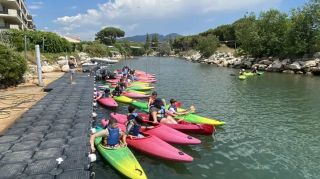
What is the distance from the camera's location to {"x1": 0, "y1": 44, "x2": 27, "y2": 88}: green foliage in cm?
2517

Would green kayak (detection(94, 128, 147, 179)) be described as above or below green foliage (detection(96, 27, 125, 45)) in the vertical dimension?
below

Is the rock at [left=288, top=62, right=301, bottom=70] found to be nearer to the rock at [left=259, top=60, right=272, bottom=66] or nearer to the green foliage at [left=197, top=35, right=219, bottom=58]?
the rock at [left=259, top=60, right=272, bottom=66]

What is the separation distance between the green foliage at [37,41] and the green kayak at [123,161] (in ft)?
121

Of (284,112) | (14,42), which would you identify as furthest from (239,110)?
(14,42)

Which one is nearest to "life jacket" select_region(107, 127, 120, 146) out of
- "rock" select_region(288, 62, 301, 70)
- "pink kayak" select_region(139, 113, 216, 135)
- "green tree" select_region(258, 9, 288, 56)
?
"pink kayak" select_region(139, 113, 216, 135)

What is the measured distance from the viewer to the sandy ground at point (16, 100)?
646 inches

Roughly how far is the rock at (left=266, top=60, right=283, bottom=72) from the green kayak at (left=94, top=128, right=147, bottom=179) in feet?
170

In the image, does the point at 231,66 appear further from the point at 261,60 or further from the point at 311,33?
the point at 311,33

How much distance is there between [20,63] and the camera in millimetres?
26781

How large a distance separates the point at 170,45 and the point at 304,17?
12107 centimetres

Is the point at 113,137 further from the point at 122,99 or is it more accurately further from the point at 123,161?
the point at 122,99

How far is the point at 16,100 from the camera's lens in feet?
70.2

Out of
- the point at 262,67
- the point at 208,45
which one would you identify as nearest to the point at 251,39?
the point at 262,67

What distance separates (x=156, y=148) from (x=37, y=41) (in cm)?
4727
